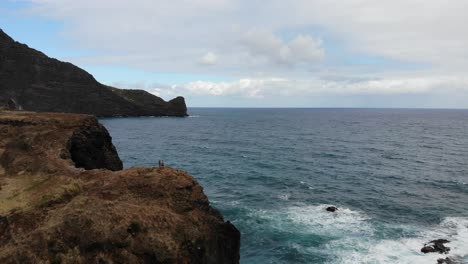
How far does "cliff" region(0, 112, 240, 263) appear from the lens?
20.2 m

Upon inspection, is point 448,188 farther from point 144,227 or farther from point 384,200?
point 144,227

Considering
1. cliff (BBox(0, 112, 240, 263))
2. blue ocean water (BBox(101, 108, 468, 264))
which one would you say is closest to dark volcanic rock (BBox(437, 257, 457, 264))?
blue ocean water (BBox(101, 108, 468, 264))

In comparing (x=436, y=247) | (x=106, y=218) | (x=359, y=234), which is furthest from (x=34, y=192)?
(x=436, y=247)

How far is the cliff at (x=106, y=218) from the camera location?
20172 millimetres

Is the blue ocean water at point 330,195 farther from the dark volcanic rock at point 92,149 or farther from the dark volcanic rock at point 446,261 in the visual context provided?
the dark volcanic rock at point 92,149

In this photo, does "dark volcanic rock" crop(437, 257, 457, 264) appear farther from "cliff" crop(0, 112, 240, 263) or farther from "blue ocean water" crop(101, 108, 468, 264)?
"cliff" crop(0, 112, 240, 263)

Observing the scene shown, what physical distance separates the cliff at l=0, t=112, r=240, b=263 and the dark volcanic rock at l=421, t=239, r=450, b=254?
24942 millimetres

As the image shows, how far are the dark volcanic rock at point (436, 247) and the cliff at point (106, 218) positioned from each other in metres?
24.9

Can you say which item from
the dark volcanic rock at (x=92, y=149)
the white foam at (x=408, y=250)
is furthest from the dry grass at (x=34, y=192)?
the white foam at (x=408, y=250)

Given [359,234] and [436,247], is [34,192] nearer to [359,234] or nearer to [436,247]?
[359,234]

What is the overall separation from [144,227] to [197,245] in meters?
3.30

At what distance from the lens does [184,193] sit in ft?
80.4

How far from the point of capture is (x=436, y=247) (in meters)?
40.4

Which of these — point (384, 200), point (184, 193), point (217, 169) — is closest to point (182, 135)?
point (217, 169)
